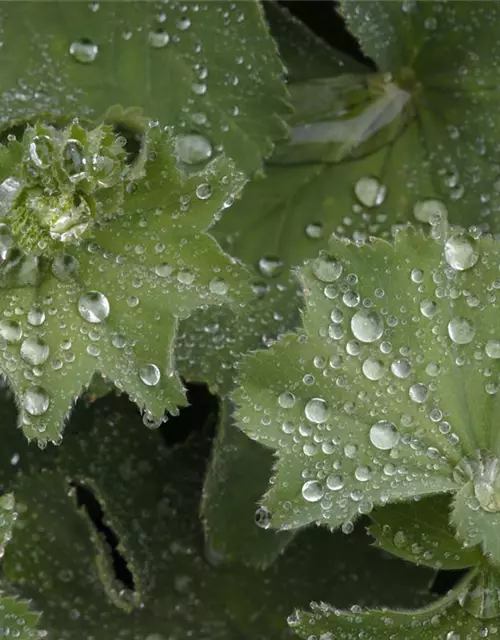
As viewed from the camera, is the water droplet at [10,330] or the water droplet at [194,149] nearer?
the water droplet at [10,330]

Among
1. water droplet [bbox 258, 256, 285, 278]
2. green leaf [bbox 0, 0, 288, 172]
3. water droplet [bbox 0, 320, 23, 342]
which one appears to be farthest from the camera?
water droplet [bbox 258, 256, 285, 278]

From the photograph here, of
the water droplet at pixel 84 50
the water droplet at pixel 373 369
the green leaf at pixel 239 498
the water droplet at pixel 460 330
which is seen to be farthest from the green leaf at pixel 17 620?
Result: the water droplet at pixel 84 50

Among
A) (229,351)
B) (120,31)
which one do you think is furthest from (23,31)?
(229,351)

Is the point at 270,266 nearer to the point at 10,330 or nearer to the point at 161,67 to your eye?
the point at 161,67

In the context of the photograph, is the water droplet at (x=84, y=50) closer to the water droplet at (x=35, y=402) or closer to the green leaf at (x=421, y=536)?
the water droplet at (x=35, y=402)

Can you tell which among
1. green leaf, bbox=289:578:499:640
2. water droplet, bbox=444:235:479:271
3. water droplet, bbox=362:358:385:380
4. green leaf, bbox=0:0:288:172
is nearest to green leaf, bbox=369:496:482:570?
green leaf, bbox=289:578:499:640

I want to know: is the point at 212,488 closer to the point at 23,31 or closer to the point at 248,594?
the point at 248,594

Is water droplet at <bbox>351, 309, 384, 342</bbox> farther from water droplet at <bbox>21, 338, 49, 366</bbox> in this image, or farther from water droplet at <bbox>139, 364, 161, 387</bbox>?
water droplet at <bbox>21, 338, 49, 366</bbox>
